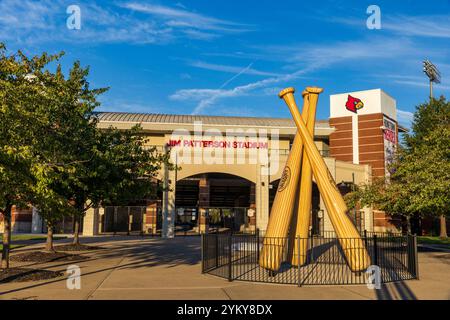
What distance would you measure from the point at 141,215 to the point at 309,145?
2587 cm

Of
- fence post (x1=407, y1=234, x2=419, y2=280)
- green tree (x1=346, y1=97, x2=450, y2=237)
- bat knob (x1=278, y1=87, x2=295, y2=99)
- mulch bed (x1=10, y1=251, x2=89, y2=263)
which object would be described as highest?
bat knob (x1=278, y1=87, x2=295, y2=99)

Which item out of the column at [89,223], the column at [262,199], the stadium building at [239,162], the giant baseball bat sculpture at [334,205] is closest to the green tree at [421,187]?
the giant baseball bat sculpture at [334,205]

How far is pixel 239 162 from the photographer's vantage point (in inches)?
1377

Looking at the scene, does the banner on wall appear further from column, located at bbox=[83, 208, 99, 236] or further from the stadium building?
column, located at bbox=[83, 208, 99, 236]

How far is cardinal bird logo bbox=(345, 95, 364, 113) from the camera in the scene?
43062mm

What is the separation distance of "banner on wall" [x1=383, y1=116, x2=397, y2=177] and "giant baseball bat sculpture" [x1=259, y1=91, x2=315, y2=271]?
30.8 metres

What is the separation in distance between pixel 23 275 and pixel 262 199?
24.6 meters

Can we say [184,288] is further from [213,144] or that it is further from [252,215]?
[213,144]

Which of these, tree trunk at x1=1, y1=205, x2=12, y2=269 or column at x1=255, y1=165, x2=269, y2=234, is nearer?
tree trunk at x1=1, y1=205, x2=12, y2=269

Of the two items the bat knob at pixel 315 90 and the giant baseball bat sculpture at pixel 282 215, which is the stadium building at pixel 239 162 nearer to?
the bat knob at pixel 315 90

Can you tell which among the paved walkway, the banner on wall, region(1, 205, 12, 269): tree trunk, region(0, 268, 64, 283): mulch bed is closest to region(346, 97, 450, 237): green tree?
the paved walkway

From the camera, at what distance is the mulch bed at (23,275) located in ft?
35.8

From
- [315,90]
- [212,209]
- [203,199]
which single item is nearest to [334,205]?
[315,90]

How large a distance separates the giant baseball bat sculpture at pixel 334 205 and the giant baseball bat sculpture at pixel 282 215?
1.27 ft
